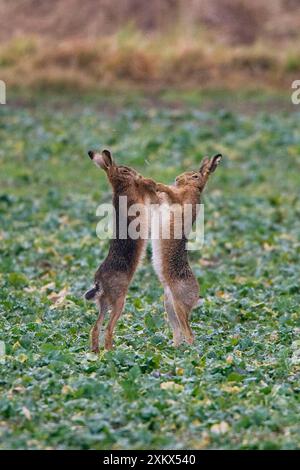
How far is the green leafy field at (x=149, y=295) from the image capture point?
7.80 metres

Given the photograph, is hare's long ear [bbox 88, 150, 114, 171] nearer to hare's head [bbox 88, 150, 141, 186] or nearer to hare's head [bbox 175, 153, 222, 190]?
hare's head [bbox 88, 150, 141, 186]

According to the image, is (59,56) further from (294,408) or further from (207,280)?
(294,408)

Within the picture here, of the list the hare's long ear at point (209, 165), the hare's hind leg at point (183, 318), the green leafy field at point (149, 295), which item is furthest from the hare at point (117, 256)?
the hare's long ear at point (209, 165)

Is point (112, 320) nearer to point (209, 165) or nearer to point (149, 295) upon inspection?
point (209, 165)

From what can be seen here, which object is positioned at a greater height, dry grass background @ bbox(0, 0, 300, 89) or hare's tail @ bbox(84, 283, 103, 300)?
dry grass background @ bbox(0, 0, 300, 89)

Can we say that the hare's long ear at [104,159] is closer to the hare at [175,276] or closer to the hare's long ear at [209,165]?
the hare at [175,276]

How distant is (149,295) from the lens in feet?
39.5

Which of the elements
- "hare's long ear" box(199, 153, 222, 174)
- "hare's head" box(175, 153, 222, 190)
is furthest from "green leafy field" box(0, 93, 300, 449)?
"hare's long ear" box(199, 153, 222, 174)

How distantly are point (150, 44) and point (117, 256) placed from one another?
Result: 17069 millimetres

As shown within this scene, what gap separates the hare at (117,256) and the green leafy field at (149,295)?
0.30 m

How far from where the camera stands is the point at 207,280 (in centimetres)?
1283

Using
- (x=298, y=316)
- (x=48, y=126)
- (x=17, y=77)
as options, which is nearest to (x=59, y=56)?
(x=17, y=77)

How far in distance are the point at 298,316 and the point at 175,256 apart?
1895 mm

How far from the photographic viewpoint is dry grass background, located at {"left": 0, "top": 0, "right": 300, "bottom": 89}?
81.6ft
